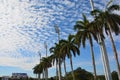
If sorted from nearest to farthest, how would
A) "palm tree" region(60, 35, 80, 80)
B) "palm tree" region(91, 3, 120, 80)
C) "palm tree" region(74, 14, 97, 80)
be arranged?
"palm tree" region(91, 3, 120, 80)
"palm tree" region(74, 14, 97, 80)
"palm tree" region(60, 35, 80, 80)

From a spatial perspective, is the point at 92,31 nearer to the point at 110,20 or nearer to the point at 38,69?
the point at 110,20

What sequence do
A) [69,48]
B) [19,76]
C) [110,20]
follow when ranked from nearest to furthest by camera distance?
[110,20] < [69,48] < [19,76]

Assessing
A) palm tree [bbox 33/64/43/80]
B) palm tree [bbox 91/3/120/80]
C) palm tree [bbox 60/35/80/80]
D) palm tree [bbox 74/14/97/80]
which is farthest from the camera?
palm tree [bbox 33/64/43/80]

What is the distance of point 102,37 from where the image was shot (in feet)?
154

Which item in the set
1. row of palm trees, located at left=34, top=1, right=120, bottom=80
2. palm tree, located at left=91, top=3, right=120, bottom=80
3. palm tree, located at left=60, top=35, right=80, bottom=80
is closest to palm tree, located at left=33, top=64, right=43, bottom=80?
row of palm trees, located at left=34, top=1, right=120, bottom=80

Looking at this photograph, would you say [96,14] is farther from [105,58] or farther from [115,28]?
[105,58]

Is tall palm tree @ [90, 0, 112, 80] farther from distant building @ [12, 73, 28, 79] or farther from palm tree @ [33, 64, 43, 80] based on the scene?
distant building @ [12, 73, 28, 79]

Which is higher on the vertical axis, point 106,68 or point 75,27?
point 75,27

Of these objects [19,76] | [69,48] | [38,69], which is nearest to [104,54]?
[69,48]

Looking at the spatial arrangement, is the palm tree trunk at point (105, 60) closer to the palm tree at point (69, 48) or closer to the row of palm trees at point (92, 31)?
the row of palm trees at point (92, 31)

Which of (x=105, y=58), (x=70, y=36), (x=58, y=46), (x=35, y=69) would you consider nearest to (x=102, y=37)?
(x=105, y=58)

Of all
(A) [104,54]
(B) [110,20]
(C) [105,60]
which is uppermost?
(B) [110,20]

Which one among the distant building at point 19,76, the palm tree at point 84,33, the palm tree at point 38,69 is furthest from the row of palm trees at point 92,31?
the distant building at point 19,76

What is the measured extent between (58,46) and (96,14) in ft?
91.5
